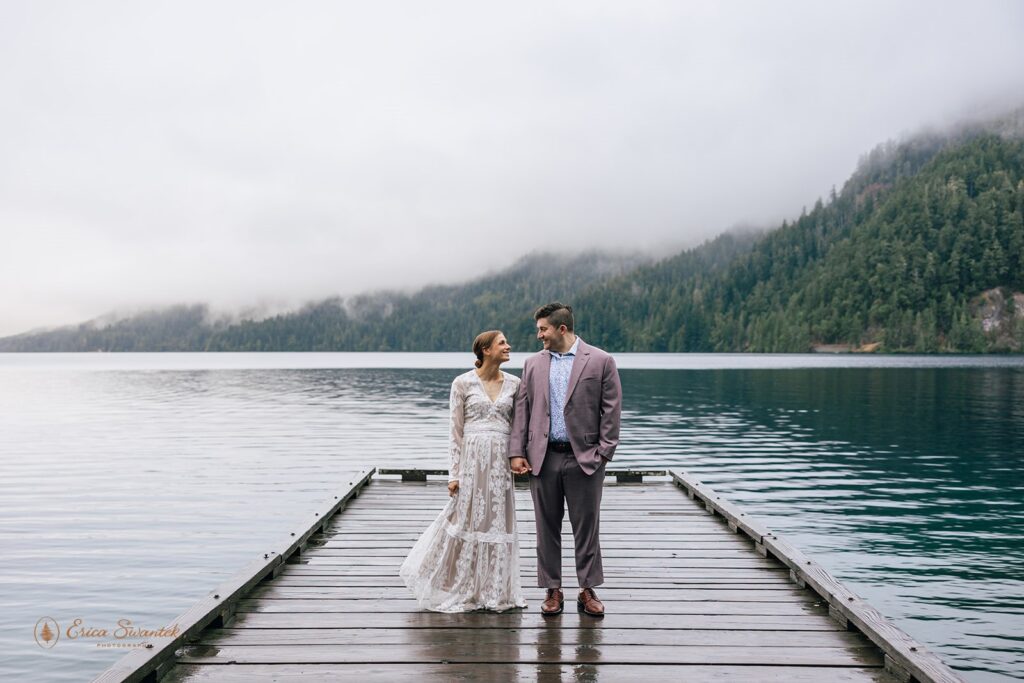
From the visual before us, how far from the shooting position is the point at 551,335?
23.1 ft

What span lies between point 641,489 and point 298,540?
7835 mm

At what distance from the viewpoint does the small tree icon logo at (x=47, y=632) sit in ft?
34.2

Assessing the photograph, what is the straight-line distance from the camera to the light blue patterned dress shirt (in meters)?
7.07

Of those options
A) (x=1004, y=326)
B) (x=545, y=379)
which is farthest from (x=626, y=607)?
(x=1004, y=326)

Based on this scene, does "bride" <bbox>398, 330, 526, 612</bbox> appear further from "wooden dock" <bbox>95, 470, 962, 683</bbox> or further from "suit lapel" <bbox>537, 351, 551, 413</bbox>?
"suit lapel" <bbox>537, 351, 551, 413</bbox>

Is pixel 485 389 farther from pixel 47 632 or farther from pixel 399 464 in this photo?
pixel 399 464

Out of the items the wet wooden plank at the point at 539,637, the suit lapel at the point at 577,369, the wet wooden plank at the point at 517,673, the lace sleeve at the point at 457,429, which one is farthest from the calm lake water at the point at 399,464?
the suit lapel at the point at 577,369

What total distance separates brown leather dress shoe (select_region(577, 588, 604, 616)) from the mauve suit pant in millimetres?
91

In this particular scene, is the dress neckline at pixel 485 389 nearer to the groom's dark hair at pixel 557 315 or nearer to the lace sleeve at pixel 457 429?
the lace sleeve at pixel 457 429

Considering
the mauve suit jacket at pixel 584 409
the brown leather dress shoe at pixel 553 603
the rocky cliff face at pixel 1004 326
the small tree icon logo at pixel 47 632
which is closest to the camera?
the mauve suit jacket at pixel 584 409

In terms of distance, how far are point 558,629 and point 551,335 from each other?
97.5 inches

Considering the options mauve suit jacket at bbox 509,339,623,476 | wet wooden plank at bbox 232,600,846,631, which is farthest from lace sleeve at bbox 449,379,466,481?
wet wooden plank at bbox 232,600,846,631

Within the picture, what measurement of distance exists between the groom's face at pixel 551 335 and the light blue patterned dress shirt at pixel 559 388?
0.09m

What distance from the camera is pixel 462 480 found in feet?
24.5
